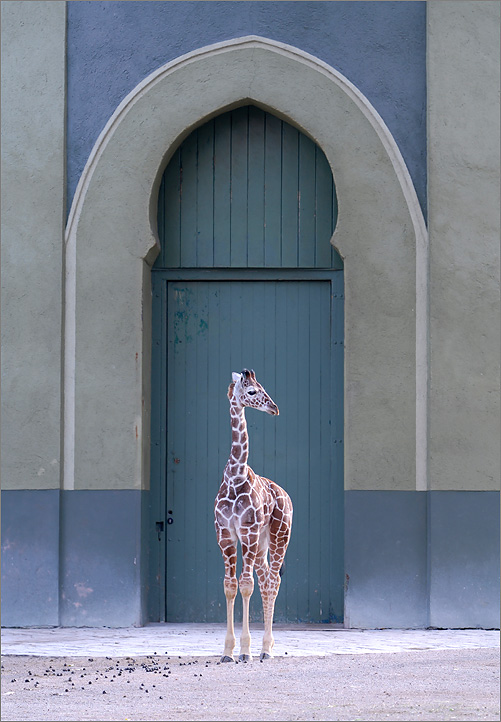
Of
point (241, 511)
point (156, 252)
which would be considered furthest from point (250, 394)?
point (156, 252)

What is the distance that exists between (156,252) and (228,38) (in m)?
2.40

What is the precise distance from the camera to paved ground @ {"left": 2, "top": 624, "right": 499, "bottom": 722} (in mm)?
6887

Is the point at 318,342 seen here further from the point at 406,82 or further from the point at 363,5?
the point at 363,5

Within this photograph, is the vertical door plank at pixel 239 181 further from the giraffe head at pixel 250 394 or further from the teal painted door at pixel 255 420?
the giraffe head at pixel 250 394

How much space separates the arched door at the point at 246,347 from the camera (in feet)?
38.0

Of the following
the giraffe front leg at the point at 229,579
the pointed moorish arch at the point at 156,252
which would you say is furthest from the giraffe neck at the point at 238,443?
the pointed moorish arch at the point at 156,252

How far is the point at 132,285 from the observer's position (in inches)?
448

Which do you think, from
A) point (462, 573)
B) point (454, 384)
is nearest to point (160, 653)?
point (462, 573)

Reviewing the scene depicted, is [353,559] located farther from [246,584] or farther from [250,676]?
Answer: [250,676]

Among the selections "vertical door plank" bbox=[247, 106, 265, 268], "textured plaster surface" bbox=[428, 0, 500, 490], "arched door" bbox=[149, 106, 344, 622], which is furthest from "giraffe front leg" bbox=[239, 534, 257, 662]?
"vertical door plank" bbox=[247, 106, 265, 268]

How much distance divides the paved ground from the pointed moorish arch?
1.64 metres

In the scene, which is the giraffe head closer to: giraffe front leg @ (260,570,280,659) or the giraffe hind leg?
the giraffe hind leg

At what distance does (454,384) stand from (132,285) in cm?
349

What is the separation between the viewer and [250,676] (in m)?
8.01
